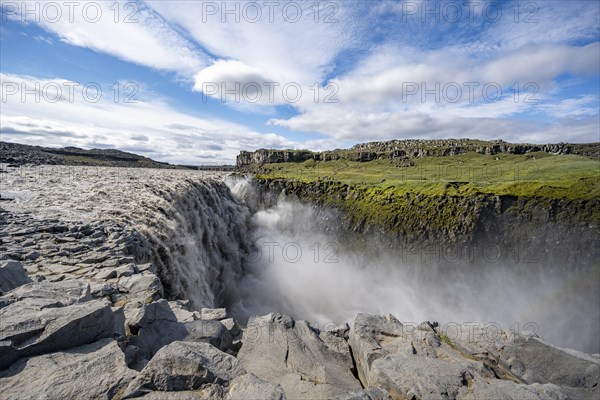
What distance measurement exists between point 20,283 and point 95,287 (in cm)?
241

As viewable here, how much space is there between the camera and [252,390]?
691cm

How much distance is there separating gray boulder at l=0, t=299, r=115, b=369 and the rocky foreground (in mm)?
26

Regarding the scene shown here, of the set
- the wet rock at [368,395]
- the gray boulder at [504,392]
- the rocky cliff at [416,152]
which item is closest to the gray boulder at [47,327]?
the wet rock at [368,395]

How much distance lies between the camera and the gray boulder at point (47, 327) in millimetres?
7166

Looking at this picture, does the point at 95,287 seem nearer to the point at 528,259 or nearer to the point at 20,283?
the point at 20,283

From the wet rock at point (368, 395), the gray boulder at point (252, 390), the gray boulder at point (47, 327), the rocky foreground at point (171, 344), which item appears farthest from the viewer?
the wet rock at point (368, 395)

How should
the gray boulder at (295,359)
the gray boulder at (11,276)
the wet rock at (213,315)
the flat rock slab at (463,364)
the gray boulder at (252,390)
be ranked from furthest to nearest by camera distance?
the wet rock at (213,315), the gray boulder at (11,276), the gray boulder at (295,359), the flat rock slab at (463,364), the gray boulder at (252,390)

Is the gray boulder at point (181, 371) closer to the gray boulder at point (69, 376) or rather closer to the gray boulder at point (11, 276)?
the gray boulder at point (69, 376)

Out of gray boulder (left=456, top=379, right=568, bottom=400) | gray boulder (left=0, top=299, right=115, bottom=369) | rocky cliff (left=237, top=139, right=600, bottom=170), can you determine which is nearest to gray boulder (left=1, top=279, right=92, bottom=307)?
gray boulder (left=0, top=299, right=115, bottom=369)

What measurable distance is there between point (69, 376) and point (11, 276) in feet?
21.2

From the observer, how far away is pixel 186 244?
89.2 ft

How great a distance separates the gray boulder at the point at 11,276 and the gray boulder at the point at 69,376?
14.6 ft

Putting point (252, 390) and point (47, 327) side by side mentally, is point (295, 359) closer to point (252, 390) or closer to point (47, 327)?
point (252, 390)

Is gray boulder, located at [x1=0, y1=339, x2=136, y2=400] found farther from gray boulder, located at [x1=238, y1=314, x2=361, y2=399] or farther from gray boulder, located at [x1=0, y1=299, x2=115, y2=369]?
gray boulder, located at [x1=238, y1=314, x2=361, y2=399]
